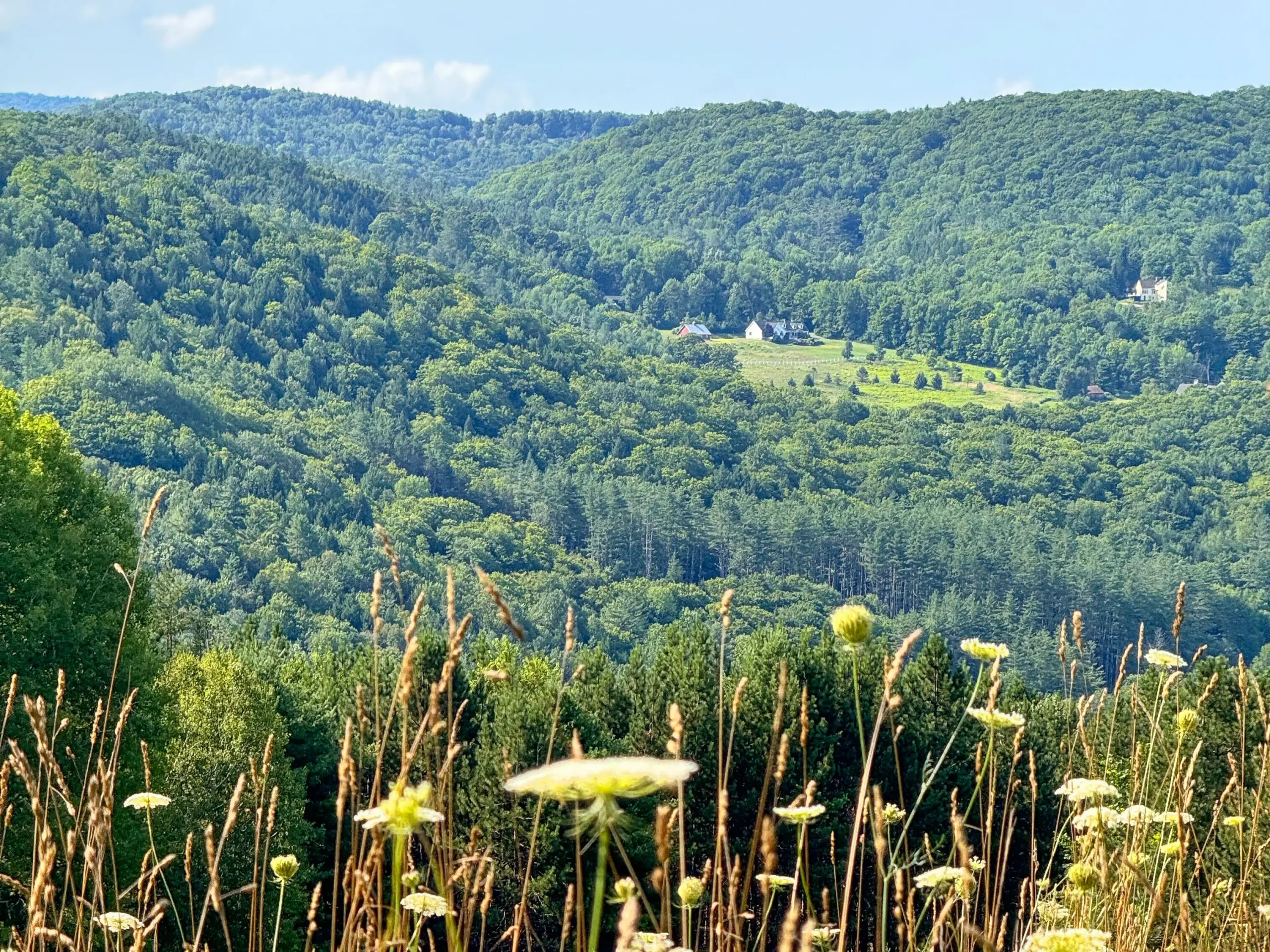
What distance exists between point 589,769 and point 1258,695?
204 cm

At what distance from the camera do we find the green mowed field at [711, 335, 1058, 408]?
15725cm

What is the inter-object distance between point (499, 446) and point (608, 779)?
129783 mm

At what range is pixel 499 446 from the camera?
430 feet

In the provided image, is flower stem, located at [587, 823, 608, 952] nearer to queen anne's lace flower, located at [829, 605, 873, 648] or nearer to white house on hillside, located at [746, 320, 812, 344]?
queen anne's lace flower, located at [829, 605, 873, 648]

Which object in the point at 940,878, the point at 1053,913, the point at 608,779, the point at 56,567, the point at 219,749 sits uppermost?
the point at 608,779

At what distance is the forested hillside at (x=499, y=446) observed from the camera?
9944cm

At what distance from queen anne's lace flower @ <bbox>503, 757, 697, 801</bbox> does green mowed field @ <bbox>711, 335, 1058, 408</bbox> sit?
498ft

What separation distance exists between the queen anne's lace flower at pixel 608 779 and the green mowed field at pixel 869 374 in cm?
15180

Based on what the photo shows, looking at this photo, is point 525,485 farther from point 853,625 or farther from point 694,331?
point 853,625

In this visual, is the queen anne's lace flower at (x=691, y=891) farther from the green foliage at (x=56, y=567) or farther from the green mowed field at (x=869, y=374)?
the green mowed field at (x=869, y=374)

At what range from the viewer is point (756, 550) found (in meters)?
111

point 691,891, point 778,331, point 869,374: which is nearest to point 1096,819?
point 691,891

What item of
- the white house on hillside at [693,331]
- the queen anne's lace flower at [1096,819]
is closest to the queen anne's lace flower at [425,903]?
the queen anne's lace flower at [1096,819]

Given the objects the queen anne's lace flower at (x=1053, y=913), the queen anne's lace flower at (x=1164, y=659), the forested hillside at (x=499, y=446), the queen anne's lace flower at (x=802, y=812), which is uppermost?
the queen anne's lace flower at (x=1164, y=659)
